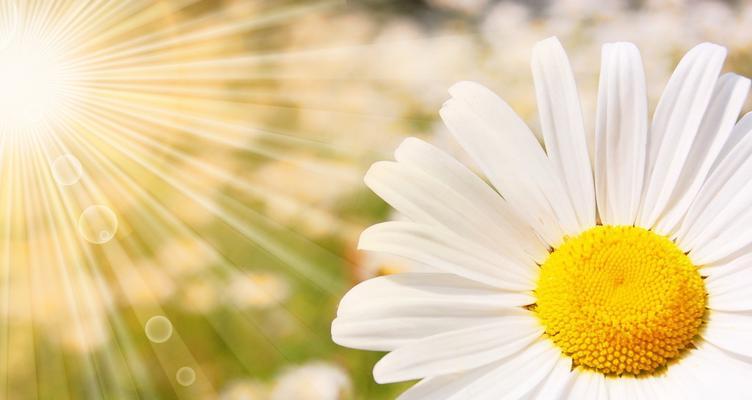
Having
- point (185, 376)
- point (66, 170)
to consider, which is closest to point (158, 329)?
point (185, 376)

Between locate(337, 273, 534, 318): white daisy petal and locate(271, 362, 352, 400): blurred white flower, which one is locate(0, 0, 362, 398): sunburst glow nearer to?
locate(271, 362, 352, 400): blurred white flower

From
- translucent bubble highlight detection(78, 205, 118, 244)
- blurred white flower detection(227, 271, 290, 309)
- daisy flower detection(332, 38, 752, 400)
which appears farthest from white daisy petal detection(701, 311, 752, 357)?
translucent bubble highlight detection(78, 205, 118, 244)

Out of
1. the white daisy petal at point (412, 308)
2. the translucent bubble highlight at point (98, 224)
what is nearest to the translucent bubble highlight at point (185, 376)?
the translucent bubble highlight at point (98, 224)

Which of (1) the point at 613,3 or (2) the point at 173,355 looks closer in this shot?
(2) the point at 173,355

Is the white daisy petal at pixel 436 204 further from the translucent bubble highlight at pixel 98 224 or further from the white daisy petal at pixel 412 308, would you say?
the translucent bubble highlight at pixel 98 224

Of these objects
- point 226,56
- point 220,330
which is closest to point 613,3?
point 226,56

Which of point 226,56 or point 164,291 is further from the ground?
point 226,56

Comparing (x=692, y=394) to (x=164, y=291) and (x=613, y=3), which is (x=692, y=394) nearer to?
(x=164, y=291)
